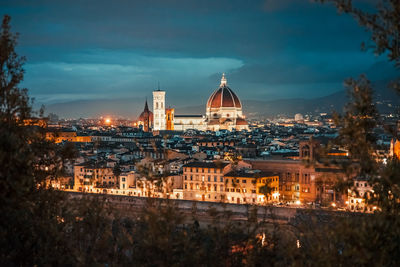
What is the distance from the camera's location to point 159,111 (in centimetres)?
12250

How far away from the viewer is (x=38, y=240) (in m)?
10.6

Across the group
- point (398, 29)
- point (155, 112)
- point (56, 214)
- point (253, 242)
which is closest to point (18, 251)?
point (56, 214)

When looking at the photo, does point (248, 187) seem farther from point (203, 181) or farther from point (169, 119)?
point (169, 119)

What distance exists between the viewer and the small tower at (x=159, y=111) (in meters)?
122

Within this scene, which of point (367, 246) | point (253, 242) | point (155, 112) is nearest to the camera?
point (367, 246)

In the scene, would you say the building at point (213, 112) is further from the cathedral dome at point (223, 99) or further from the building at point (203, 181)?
the building at point (203, 181)

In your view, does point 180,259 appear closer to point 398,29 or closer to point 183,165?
point 398,29

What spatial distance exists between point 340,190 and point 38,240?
203 inches

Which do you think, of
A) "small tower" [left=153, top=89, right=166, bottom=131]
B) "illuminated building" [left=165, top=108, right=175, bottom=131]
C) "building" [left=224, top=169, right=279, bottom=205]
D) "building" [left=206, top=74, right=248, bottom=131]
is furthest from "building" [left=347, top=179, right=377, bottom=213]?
"illuminated building" [left=165, top=108, right=175, bottom=131]

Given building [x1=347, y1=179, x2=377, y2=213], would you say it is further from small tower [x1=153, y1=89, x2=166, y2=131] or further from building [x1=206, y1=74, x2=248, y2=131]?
small tower [x1=153, y1=89, x2=166, y2=131]

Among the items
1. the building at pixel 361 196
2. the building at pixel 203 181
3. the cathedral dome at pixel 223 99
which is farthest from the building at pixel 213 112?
the building at pixel 361 196

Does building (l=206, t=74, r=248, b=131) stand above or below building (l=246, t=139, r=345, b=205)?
above

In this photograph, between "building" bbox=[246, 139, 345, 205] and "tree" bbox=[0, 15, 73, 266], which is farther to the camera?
"building" bbox=[246, 139, 345, 205]

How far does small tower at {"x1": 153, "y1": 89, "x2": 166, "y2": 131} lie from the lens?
401 ft
